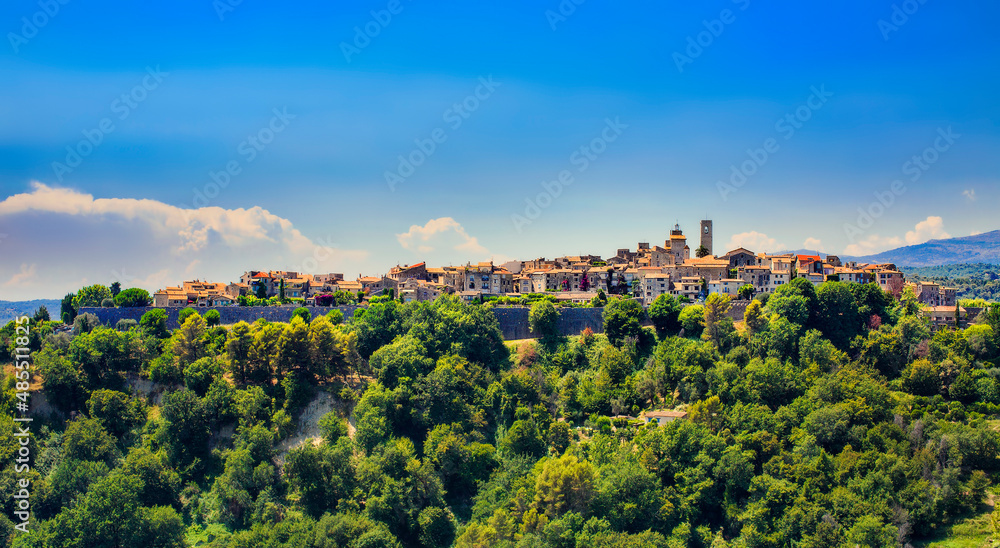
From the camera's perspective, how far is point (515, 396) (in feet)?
143

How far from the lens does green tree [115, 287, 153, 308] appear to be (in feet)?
193

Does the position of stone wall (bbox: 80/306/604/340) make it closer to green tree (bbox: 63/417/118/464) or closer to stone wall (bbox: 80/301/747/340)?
stone wall (bbox: 80/301/747/340)

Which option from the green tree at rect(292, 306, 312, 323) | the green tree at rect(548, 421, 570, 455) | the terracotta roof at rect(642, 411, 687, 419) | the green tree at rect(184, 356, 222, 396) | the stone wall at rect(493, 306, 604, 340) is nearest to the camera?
the green tree at rect(548, 421, 570, 455)

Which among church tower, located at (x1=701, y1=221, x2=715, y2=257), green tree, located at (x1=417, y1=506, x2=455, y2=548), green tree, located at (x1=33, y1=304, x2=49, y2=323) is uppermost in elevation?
church tower, located at (x1=701, y1=221, x2=715, y2=257)

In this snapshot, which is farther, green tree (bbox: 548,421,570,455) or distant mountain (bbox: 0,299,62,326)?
distant mountain (bbox: 0,299,62,326)

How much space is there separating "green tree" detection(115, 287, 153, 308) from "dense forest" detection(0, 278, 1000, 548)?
9.65 m

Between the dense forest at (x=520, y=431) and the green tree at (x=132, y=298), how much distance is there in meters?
9.65

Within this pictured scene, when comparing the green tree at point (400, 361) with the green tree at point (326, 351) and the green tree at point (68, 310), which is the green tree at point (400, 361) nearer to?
the green tree at point (326, 351)

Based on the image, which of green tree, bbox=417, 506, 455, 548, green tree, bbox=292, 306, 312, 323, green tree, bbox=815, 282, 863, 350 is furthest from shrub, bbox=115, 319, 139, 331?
green tree, bbox=815, 282, 863, 350

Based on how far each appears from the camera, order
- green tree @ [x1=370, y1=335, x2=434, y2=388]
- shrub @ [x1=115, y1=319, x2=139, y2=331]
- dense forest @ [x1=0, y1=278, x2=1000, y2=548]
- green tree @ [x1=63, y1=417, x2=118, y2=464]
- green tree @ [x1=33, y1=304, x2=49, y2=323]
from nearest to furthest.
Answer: dense forest @ [x1=0, y1=278, x2=1000, y2=548] → green tree @ [x1=63, y1=417, x2=118, y2=464] → green tree @ [x1=370, y1=335, x2=434, y2=388] → shrub @ [x1=115, y1=319, x2=139, y2=331] → green tree @ [x1=33, y1=304, x2=49, y2=323]

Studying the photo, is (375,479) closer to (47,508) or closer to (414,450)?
(414,450)

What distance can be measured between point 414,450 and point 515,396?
7.58m

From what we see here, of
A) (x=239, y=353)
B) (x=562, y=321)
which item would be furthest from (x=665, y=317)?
(x=239, y=353)

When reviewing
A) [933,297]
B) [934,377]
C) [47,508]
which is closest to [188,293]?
[47,508]
